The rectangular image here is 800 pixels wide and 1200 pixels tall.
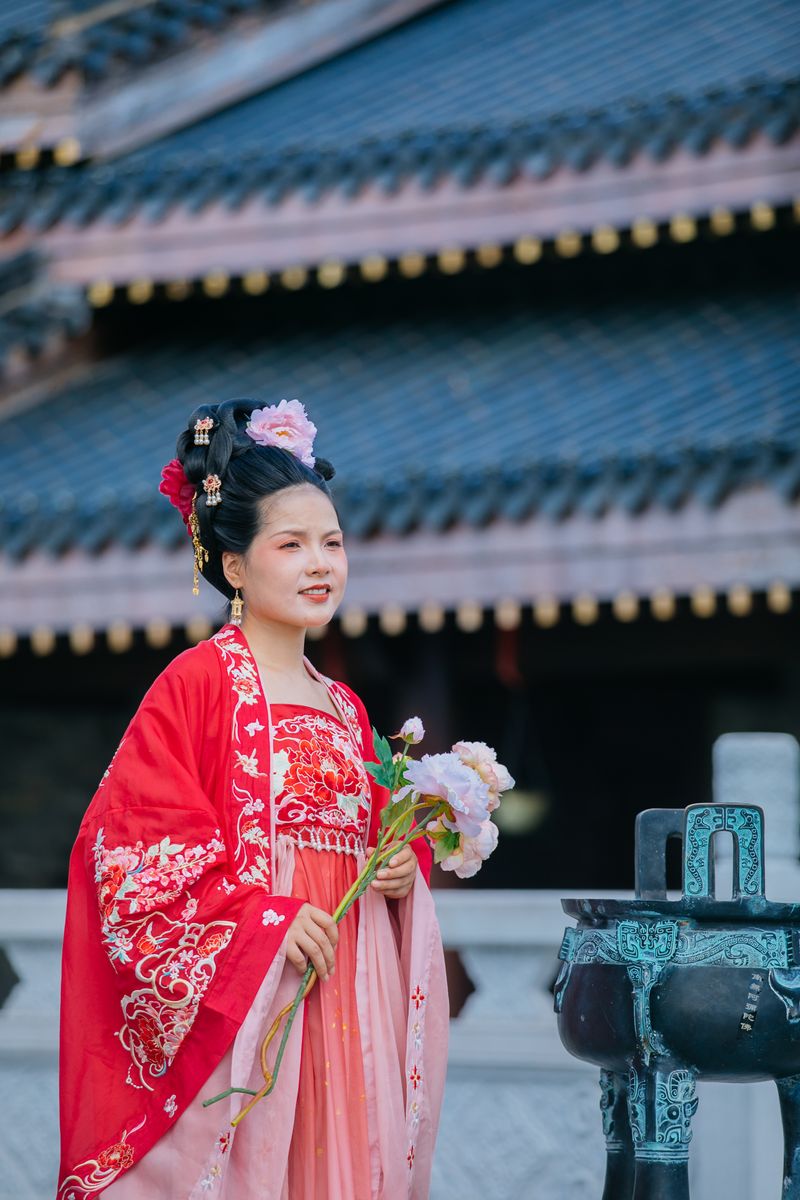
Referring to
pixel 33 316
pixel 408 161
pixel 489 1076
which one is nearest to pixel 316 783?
pixel 489 1076

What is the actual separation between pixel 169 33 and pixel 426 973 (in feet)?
23.6

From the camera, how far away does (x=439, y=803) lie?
301 centimetres

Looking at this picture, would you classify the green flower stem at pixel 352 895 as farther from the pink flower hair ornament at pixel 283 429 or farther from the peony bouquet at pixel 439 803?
the pink flower hair ornament at pixel 283 429

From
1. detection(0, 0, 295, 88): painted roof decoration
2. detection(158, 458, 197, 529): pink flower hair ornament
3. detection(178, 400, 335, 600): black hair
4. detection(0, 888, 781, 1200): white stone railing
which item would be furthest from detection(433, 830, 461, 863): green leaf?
detection(0, 0, 295, 88): painted roof decoration

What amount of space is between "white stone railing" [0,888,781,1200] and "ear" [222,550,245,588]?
1.56 metres

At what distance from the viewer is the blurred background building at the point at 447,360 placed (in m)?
6.71

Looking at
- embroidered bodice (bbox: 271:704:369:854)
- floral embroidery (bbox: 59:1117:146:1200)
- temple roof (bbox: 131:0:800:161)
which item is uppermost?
temple roof (bbox: 131:0:800:161)

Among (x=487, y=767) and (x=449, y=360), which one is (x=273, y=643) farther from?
(x=449, y=360)

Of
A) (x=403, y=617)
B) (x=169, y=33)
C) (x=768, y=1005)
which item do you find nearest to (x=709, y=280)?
(x=403, y=617)

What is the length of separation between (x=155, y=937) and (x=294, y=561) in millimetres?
711

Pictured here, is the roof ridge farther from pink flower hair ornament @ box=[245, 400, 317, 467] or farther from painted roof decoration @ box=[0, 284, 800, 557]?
pink flower hair ornament @ box=[245, 400, 317, 467]

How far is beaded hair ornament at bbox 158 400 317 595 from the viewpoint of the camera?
3.16m

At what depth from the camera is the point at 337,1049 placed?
118 inches

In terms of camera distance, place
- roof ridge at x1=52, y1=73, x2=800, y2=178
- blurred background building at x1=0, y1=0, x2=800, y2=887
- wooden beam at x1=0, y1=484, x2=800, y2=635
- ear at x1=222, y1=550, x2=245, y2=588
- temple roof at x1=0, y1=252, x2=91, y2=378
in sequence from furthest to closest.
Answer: temple roof at x1=0, y1=252, x2=91, y2=378
roof ridge at x1=52, y1=73, x2=800, y2=178
blurred background building at x1=0, y1=0, x2=800, y2=887
wooden beam at x1=0, y1=484, x2=800, y2=635
ear at x1=222, y1=550, x2=245, y2=588
